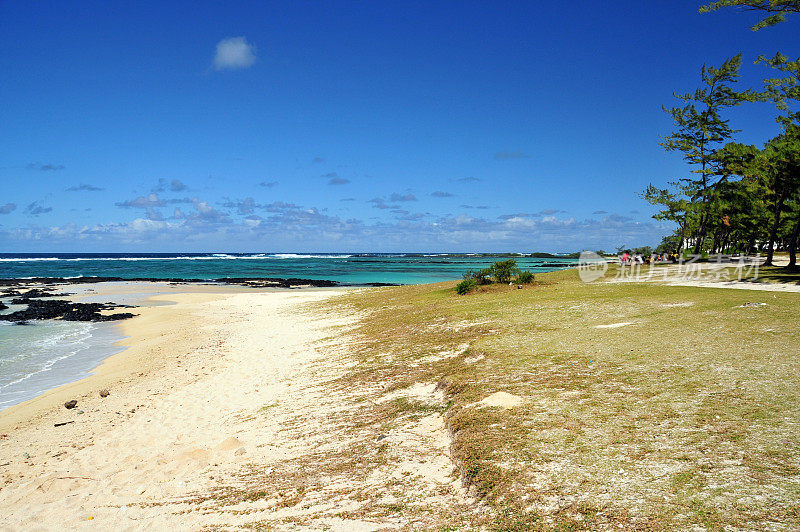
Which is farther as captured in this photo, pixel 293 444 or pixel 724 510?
pixel 293 444

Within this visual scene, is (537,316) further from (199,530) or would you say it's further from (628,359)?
(199,530)

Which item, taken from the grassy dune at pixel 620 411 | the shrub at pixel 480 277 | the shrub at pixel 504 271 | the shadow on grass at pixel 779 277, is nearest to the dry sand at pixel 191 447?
the grassy dune at pixel 620 411

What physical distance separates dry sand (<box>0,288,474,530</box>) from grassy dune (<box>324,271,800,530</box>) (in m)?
0.77

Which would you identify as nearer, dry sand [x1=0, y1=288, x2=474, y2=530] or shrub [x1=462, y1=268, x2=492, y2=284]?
dry sand [x1=0, y1=288, x2=474, y2=530]

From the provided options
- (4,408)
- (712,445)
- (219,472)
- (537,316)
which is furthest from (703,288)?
(4,408)

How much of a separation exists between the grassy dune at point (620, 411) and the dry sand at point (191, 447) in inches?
30.5

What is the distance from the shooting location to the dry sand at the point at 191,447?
18.9ft

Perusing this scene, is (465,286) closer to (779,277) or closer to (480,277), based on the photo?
(480,277)

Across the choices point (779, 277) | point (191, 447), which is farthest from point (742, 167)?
point (191, 447)

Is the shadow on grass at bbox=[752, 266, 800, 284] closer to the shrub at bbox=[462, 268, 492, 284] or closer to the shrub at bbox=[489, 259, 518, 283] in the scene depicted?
the shrub at bbox=[489, 259, 518, 283]

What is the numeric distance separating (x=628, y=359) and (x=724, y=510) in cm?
533

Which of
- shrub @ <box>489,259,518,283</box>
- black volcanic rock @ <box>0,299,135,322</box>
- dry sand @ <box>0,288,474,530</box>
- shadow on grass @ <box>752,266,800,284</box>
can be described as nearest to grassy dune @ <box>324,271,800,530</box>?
dry sand @ <box>0,288,474,530</box>

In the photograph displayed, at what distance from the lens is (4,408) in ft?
38.9

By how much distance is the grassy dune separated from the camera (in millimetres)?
4523
